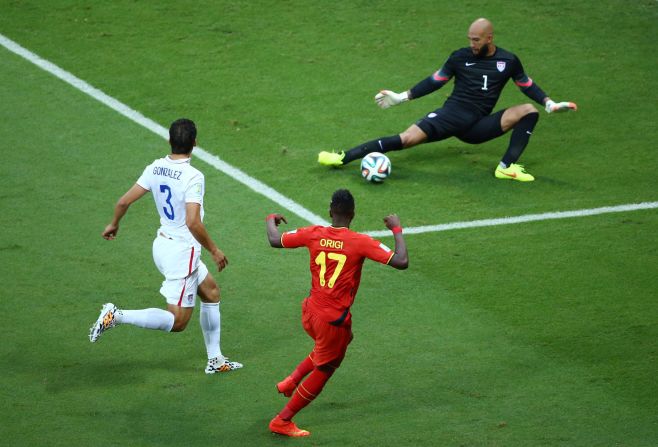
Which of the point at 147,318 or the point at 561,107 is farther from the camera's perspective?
the point at 561,107

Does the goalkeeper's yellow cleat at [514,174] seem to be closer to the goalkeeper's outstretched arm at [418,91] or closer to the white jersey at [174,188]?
the goalkeeper's outstretched arm at [418,91]

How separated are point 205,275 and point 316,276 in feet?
4.20

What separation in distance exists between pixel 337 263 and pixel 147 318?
1.70 meters

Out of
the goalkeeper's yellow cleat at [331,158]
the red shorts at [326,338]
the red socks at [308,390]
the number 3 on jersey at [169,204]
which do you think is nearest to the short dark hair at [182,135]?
the number 3 on jersey at [169,204]

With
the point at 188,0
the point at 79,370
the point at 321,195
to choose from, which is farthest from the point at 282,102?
the point at 79,370

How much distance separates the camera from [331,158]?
1235 centimetres

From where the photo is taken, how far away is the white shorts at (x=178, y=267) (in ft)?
27.3

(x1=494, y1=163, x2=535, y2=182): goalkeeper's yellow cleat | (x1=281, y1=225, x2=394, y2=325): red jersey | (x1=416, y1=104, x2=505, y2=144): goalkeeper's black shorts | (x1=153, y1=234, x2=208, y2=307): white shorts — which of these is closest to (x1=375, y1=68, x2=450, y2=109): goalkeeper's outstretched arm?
(x1=416, y1=104, x2=505, y2=144): goalkeeper's black shorts

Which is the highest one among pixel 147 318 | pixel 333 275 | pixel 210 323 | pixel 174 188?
pixel 174 188

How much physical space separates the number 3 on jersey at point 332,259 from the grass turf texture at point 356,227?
3.74 feet

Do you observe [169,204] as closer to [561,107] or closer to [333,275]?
[333,275]

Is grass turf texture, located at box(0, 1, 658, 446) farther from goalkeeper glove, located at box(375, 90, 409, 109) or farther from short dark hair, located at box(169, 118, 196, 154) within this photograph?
short dark hair, located at box(169, 118, 196, 154)

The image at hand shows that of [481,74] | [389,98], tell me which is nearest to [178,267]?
[389,98]

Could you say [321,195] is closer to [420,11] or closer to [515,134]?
[515,134]
